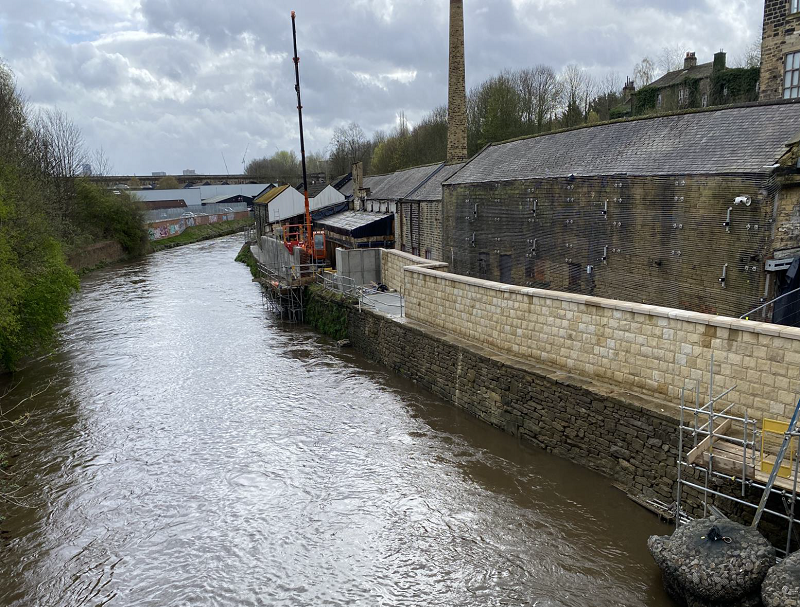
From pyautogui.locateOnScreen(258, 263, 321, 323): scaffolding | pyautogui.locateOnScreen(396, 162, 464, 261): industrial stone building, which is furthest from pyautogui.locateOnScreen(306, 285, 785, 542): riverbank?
pyautogui.locateOnScreen(396, 162, 464, 261): industrial stone building

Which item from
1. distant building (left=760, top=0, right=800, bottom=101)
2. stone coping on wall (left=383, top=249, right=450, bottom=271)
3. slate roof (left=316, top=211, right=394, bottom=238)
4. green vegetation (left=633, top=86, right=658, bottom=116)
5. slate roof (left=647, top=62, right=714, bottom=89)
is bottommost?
stone coping on wall (left=383, top=249, right=450, bottom=271)

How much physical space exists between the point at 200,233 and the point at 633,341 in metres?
55.2

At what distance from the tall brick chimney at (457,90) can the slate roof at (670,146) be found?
37.1ft

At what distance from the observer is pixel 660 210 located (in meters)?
12.1

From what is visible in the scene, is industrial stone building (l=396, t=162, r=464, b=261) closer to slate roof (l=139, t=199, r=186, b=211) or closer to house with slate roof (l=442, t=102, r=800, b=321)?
house with slate roof (l=442, t=102, r=800, b=321)

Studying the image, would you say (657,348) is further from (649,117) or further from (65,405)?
(65,405)

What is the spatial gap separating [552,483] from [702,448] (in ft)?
10.2

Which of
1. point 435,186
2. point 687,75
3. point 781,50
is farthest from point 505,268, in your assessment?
point 687,75

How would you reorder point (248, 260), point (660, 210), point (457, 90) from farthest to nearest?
1. point (248, 260)
2. point (457, 90)
3. point (660, 210)

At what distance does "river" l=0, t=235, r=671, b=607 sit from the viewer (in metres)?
7.76

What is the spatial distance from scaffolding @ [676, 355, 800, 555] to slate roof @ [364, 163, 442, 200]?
20.2 m

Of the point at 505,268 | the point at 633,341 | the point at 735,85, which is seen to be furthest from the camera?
the point at 735,85

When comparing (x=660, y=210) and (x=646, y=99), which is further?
(x=646, y=99)

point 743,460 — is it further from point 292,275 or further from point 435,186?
point 435,186
